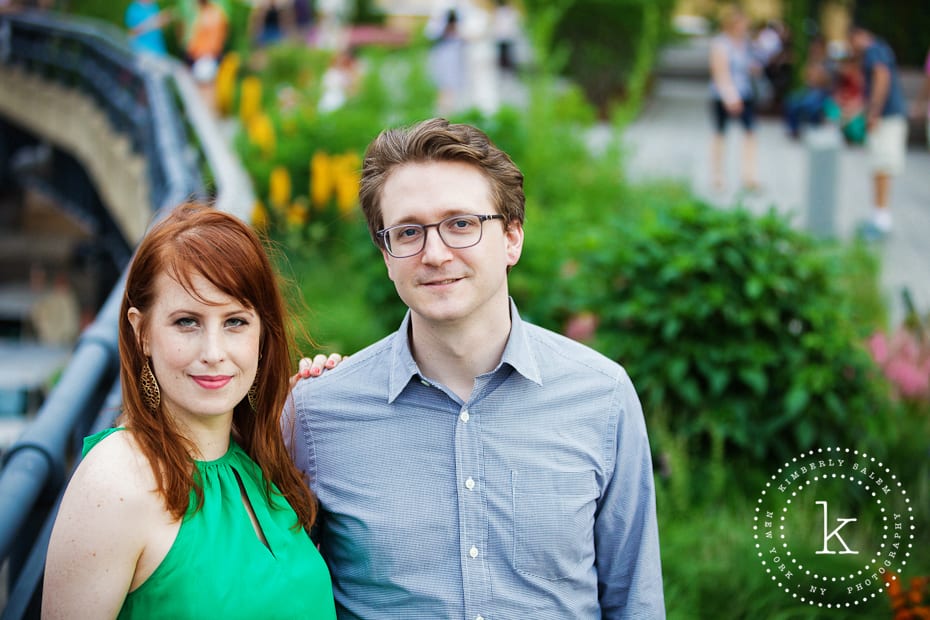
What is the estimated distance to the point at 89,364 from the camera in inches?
123

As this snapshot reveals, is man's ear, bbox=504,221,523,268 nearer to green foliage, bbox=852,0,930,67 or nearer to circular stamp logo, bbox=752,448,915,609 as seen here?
circular stamp logo, bbox=752,448,915,609

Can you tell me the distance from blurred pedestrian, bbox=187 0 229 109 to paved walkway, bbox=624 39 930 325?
617 cm

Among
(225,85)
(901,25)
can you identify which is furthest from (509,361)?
(901,25)

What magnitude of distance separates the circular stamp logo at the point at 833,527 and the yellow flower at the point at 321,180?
5.48 metres

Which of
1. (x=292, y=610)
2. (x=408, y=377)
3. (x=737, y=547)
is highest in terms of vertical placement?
(x=408, y=377)

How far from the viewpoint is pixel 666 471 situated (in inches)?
178

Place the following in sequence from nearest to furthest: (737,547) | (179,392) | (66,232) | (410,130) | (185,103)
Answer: (179,392)
(410,130)
(737,547)
(185,103)
(66,232)

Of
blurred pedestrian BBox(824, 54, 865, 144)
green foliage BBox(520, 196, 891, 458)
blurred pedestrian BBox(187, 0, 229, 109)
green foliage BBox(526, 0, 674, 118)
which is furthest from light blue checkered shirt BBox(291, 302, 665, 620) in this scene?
green foliage BBox(526, 0, 674, 118)

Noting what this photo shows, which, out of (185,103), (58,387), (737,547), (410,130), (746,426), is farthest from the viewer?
(185,103)

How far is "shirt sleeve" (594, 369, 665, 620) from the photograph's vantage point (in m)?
2.49

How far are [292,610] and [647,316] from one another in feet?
11.5

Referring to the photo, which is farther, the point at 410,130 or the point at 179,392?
the point at 410,130

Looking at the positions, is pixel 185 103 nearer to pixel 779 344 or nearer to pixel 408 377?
pixel 779 344

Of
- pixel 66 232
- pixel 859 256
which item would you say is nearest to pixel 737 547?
pixel 859 256
